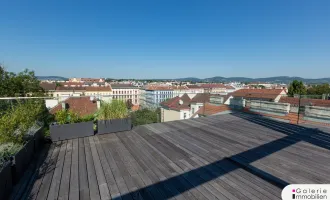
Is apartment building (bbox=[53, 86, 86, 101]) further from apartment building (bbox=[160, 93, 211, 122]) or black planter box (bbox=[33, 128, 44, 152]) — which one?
apartment building (bbox=[160, 93, 211, 122])

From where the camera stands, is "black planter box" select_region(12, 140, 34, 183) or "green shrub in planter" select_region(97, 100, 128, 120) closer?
"black planter box" select_region(12, 140, 34, 183)

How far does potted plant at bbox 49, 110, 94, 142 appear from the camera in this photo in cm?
294

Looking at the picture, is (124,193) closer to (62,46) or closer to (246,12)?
(246,12)

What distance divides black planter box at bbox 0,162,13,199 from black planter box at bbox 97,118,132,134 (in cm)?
175

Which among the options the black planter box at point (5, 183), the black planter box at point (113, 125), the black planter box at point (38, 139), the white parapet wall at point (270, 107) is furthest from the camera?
the white parapet wall at point (270, 107)

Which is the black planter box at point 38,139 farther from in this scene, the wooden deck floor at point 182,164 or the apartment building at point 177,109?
the apartment building at point 177,109

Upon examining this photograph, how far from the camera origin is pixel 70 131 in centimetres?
306

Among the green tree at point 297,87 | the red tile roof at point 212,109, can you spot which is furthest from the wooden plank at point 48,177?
the green tree at point 297,87

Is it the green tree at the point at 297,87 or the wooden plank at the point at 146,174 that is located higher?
the green tree at the point at 297,87

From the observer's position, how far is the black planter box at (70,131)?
2.93 m

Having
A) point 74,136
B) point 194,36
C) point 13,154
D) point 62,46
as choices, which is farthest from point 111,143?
point 62,46

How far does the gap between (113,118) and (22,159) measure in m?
1.65

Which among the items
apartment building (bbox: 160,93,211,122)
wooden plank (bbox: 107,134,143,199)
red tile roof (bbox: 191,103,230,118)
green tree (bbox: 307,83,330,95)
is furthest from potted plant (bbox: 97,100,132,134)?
green tree (bbox: 307,83,330,95)

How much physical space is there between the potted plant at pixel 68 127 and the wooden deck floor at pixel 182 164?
173 millimetres
